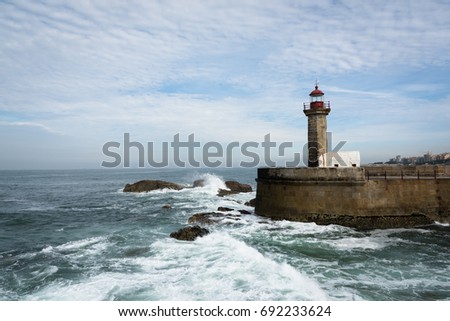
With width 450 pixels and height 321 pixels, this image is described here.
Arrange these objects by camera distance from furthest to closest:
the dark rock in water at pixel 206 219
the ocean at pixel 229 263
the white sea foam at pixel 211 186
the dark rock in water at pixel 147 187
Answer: the dark rock in water at pixel 147 187 → the white sea foam at pixel 211 186 → the dark rock in water at pixel 206 219 → the ocean at pixel 229 263

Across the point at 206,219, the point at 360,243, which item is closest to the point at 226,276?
the point at 360,243

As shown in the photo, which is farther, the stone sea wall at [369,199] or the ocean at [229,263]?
the stone sea wall at [369,199]

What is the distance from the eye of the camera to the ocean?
7117mm

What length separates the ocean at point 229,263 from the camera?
712 centimetres

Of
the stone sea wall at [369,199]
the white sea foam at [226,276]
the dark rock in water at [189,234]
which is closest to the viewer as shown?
the white sea foam at [226,276]

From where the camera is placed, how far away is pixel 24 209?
21547 millimetres

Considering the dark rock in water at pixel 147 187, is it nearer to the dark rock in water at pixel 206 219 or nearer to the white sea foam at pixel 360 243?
the dark rock in water at pixel 206 219

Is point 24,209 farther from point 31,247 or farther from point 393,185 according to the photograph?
point 393,185

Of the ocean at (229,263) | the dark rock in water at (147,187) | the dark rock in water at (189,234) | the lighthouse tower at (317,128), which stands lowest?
the ocean at (229,263)

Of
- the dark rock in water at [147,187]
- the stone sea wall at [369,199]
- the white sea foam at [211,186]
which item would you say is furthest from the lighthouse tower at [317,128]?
the dark rock in water at [147,187]

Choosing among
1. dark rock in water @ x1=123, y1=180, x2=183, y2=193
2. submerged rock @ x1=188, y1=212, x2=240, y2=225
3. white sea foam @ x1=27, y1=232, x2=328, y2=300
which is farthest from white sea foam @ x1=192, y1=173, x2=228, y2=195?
white sea foam @ x1=27, y1=232, x2=328, y2=300

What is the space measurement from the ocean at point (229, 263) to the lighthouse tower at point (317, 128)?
382 centimetres

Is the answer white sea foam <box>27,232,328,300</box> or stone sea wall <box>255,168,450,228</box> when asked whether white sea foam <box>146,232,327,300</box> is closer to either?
white sea foam <box>27,232,328,300</box>

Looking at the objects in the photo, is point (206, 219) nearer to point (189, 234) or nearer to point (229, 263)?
point (189, 234)
